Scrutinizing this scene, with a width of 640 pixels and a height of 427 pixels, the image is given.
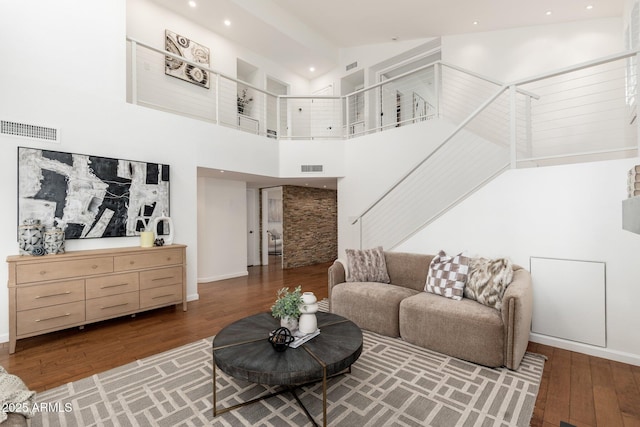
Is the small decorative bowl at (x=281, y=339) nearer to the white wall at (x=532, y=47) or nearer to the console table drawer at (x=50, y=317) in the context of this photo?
the console table drawer at (x=50, y=317)

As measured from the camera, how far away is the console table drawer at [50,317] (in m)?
2.97

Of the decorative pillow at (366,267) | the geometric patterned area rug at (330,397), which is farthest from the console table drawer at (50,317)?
the decorative pillow at (366,267)

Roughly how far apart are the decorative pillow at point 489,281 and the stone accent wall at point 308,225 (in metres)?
5.25

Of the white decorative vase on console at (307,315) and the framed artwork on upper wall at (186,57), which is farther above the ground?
the framed artwork on upper wall at (186,57)

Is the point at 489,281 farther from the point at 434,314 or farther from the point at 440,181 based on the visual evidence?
the point at 440,181

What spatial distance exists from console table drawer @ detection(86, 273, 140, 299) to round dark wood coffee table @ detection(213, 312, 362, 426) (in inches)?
82.7

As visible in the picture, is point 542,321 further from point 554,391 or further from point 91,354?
point 91,354

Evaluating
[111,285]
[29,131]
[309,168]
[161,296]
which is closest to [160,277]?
[161,296]

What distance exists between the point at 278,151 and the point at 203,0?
9.82 ft

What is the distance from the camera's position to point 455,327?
2764 mm

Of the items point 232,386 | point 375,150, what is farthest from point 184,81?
point 232,386

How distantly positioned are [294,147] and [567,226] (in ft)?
15.3

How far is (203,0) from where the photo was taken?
5.38 m

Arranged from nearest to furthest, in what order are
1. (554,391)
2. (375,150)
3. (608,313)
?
(554,391) < (608,313) < (375,150)
